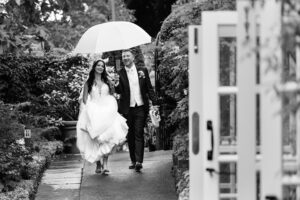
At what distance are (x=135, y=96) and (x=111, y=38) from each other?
97 cm

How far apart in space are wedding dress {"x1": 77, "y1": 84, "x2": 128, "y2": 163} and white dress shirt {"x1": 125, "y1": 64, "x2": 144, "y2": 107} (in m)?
0.30

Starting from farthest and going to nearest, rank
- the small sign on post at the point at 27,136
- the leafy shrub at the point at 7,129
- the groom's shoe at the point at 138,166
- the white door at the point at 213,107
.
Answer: the small sign on post at the point at 27,136, the groom's shoe at the point at 138,166, the leafy shrub at the point at 7,129, the white door at the point at 213,107

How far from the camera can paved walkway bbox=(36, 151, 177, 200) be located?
10.2 m

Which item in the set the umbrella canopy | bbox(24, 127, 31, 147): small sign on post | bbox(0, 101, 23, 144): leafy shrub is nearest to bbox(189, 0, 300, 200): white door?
bbox(0, 101, 23, 144): leafy shrub

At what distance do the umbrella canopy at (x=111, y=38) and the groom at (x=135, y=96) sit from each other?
0.20 meters

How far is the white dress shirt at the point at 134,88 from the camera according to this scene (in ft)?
38.5

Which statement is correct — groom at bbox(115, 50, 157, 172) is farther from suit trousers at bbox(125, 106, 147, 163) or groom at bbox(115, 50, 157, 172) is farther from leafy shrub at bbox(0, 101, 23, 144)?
leafy shrub at bbox(0, 101, 23, 144)

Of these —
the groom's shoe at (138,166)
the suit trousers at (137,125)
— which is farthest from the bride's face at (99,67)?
the groom's shoe at (138,166)

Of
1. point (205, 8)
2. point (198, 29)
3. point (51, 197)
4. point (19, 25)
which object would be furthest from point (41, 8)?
point (198, 29)

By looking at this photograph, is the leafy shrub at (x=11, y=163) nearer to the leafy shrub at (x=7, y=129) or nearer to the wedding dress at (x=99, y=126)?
the leafy shrub at (x=7, y=129)

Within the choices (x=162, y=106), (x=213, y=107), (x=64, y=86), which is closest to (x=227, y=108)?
(x=213, y=107)

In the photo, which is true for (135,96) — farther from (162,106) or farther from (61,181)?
(162,106)

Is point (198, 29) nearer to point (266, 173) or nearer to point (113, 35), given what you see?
point (266, 173)

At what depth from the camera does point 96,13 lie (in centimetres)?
2803
